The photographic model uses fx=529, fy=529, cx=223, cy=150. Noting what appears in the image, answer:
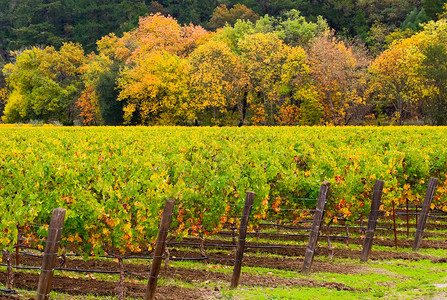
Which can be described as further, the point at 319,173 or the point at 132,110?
the point at 132,110

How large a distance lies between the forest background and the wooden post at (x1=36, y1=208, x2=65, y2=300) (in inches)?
1689

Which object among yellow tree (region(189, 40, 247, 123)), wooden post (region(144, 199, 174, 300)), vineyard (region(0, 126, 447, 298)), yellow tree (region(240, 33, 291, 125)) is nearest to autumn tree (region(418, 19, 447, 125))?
yellow tree (region(240, 33, 291, 125))

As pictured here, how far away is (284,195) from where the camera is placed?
13.0 meters

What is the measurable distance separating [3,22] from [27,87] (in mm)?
40833

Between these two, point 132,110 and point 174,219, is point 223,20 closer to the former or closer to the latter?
point 132,110

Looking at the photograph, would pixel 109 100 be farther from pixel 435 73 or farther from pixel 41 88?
pixel 435 73

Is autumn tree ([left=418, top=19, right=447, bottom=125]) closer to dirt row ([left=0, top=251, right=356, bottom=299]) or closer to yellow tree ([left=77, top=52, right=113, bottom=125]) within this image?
yellow tree ([left=77, top=52, right=113, bottom=125])

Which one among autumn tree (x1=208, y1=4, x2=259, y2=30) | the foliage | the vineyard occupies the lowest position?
the foliage

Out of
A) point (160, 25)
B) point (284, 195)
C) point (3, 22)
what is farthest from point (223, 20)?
point (284, 195)

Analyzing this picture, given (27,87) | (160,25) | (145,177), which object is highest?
(160,25)

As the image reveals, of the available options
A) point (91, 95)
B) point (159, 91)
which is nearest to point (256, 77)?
point (159, 91)

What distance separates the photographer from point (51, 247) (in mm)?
7035

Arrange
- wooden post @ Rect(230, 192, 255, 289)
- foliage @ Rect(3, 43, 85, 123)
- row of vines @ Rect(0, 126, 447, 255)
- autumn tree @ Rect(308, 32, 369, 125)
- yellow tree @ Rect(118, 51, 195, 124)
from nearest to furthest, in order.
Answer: row of vines @ Rect(0, 126, 447, 255) → wooden post @ Rect(230, 192, 255, 289) → autumn tree @ Rect(308, 32, 369, 125) → yellow tree @ Rect(118, 51, 195, 124) → foliage @ Rect(3, 43, 85, 123)

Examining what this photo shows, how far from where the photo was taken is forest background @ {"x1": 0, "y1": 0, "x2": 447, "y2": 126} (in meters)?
50.9
